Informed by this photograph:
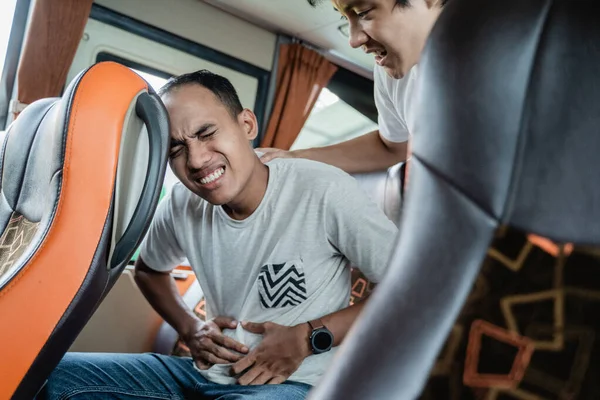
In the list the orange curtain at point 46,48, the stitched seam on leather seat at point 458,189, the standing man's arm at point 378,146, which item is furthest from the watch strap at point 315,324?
the orange curtain at point 46,48

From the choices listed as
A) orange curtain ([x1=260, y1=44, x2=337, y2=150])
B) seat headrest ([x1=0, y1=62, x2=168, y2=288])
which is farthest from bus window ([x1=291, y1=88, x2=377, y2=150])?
seat headrest ([x1=0, y1=62, x2=168, y2=288])

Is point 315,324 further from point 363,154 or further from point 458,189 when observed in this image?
point 363,154

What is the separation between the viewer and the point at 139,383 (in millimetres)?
1232

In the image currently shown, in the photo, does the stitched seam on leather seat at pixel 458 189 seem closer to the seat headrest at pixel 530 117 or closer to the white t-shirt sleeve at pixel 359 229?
the seat headrest at pixel 530 117

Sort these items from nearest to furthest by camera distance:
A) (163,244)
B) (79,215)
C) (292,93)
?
(79,215) → (163,244) → (292,93)

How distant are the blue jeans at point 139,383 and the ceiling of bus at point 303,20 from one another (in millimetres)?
2478

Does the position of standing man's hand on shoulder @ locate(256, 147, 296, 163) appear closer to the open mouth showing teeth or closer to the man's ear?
the man's ear

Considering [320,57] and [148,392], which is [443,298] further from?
[320,57]

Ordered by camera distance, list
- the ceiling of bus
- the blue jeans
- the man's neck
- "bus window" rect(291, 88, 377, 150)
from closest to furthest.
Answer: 1. the blue jeans
2. the man's neck
3. the ceiling of bus
4. "bus window" rect(291, 88, 377, 150)

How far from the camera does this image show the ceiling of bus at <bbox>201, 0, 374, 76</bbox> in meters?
3.44

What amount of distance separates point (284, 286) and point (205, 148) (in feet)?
1.20

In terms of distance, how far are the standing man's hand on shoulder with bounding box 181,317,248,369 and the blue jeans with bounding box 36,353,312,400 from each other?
0.16 ft

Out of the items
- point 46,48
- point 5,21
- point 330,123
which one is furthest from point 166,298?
point 330,123

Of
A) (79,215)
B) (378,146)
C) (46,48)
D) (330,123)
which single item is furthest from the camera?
(330,123)
